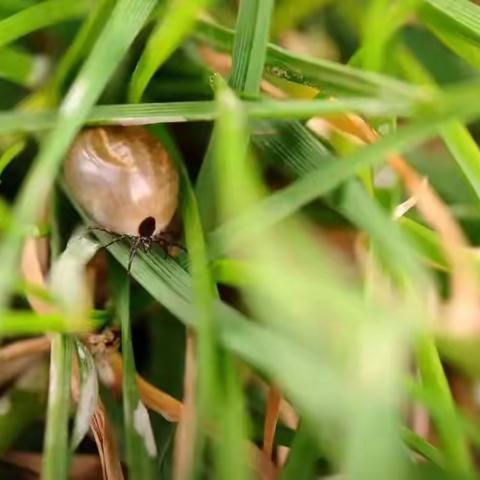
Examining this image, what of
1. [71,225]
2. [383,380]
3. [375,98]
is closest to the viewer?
[383,380]

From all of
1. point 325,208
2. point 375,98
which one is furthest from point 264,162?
point 375,98

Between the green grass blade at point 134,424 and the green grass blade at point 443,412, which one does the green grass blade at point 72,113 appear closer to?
the green grass blade at point 134,424

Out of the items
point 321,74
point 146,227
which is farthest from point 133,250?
point 321,74

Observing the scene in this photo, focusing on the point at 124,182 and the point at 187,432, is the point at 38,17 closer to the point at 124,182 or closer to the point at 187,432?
the point at 124,182

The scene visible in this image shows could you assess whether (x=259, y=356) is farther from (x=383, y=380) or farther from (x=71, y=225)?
(x=71, y=225)

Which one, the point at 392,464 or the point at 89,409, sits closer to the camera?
the point at 392,464

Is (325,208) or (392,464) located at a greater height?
(325,208)

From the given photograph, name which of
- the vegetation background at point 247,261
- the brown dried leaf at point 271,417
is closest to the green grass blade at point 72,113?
the vegetation background at point 247,261
